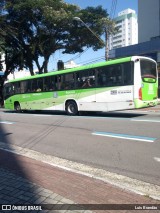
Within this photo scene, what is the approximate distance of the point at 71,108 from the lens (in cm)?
1700

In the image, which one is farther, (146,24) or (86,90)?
(146,24)

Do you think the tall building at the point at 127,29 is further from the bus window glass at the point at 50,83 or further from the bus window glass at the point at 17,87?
the bus window glass at the point at 50,83

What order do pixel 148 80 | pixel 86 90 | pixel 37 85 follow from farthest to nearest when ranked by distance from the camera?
pixel 37 85, pixel 86 90, pixel 148 80

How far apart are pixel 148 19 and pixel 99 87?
84.2ft

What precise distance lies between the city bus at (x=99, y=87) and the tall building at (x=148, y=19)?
70.4 ft

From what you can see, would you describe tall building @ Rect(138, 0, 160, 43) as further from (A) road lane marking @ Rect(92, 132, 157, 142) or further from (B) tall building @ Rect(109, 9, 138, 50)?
(B) tall building @ Rect(109, 9, 138, 50)

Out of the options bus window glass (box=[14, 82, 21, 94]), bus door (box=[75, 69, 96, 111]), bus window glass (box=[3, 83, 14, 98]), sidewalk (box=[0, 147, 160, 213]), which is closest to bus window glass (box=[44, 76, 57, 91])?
bus door (box=[75, 69, 96, 111])

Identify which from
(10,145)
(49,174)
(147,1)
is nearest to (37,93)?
(10,145)

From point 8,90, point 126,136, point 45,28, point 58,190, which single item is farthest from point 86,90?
point 45,28

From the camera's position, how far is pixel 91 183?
494 cm

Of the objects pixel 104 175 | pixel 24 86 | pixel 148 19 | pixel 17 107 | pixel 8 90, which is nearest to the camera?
pixel 104 175

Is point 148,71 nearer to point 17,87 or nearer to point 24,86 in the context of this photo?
point 24,86

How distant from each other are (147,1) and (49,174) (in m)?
36.7

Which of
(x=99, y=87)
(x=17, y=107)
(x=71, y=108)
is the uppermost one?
(x=99, y=87)
